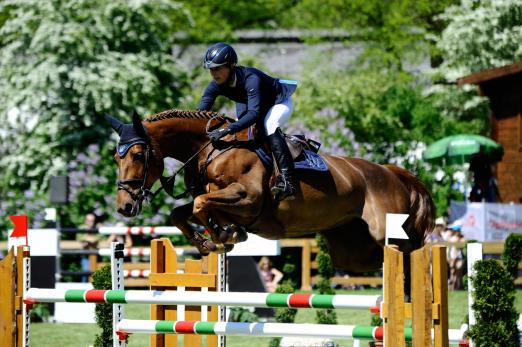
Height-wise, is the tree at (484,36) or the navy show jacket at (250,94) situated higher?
the tree at (484,36)

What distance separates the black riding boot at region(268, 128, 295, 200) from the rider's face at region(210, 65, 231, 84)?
1.72 feet

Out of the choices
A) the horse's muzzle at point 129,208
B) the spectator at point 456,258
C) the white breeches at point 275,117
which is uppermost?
the white breeches at point 275,117

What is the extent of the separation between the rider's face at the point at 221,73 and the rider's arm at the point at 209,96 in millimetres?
189

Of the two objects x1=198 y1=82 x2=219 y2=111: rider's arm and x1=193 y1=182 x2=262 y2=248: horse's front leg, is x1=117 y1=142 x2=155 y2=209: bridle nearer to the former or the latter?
x1=193 y1=182 x2=262 y2=248: horse's front leg

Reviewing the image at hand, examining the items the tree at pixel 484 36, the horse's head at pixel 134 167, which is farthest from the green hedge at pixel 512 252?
the tree at pixel 484 36

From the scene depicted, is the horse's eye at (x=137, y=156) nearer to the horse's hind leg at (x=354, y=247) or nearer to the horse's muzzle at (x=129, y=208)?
the horse's muzzle at (x=129, y=208)

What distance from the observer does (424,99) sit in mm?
24844

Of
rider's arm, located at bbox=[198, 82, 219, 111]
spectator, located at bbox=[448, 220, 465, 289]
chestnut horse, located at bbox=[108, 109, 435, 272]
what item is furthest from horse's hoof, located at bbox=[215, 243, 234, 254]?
spectator, located at bbox=[448, 220, 465, 289]

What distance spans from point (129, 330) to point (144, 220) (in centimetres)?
1036

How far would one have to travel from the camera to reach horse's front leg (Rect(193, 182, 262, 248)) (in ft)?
23.4

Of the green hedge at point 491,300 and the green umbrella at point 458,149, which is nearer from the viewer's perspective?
the green hedge at point 491,300

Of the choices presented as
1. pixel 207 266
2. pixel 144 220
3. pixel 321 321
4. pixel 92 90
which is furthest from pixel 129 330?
pixel 92 90

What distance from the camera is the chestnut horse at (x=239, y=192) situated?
23.6 feet

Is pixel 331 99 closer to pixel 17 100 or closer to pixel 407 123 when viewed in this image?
pixel 407 123
